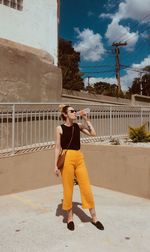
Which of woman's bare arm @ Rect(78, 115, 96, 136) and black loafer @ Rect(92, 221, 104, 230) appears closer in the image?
black loafer @ Rect(92, 221, 104, 230)

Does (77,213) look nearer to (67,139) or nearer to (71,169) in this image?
(71,169)

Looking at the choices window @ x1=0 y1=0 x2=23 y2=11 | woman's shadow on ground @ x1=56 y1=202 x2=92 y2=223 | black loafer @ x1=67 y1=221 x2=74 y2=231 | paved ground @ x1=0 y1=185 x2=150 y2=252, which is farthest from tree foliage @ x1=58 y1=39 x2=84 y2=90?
black loafer @ x1=67 y1=221 x2=74 y2=231

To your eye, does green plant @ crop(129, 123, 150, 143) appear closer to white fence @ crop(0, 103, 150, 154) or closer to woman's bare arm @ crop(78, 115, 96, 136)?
white fence @ crop(0, 103, 150, 154)

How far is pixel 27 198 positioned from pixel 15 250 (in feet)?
8.19

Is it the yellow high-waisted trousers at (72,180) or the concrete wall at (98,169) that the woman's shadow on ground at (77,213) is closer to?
the yellow high-waisted trousers at (72,180)

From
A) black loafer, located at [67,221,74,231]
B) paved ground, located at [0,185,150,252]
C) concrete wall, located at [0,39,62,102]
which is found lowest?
paved ground, located at [0,185,150,252]

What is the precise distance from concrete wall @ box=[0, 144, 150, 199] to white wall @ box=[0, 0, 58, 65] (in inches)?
188

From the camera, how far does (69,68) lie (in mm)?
23031

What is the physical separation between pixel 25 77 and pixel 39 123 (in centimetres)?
189

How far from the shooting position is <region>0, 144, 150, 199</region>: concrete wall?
6.49 metres

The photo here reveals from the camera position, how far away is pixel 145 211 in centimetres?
550

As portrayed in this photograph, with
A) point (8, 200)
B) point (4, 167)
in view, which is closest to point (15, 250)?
point (8, 200)

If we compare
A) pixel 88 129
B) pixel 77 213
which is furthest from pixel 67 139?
pixel 77 213

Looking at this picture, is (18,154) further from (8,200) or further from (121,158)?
(121,158)
